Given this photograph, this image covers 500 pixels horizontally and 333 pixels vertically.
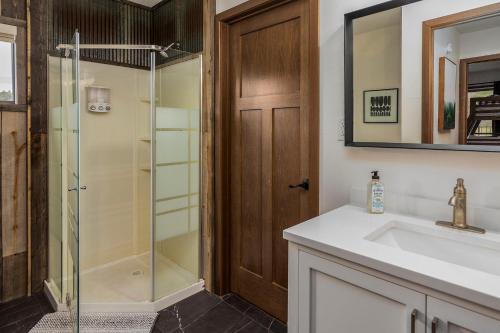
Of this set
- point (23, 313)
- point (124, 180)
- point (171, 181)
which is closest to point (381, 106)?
point (171, 181)

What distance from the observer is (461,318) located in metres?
0.79

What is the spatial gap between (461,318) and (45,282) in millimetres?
2666

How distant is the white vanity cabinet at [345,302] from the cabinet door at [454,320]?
0.02 m

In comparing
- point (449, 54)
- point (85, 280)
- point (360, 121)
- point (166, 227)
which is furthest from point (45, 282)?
point (449, 54)

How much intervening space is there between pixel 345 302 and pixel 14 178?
2.37m

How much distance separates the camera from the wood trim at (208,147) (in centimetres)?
226

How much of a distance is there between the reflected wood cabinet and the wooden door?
68 cm

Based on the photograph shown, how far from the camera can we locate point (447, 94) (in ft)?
4.13

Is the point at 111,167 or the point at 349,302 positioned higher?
the point at 111,167

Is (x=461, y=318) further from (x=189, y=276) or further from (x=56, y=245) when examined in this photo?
(x=56, y=245)

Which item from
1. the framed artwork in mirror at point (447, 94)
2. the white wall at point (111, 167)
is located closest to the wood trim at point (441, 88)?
the framed artwork in mirror at point (447, 94)

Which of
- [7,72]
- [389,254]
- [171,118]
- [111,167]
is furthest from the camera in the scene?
[111,167]

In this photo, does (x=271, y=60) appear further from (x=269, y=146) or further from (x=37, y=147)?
(x=37, y=147)

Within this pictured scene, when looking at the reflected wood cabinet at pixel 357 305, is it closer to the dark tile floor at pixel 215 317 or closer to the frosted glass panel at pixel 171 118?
the dark tile floor at pixel 215 317
